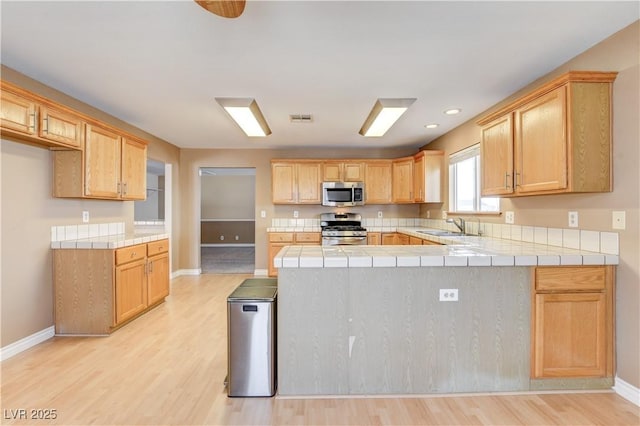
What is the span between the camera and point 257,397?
204 cm

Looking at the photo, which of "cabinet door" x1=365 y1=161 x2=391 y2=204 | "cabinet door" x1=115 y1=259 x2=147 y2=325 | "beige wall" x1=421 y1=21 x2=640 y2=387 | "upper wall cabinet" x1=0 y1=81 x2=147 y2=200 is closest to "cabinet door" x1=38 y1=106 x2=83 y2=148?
"upper wall cabinet" x1=0 y1=81 x2=147 y2=200

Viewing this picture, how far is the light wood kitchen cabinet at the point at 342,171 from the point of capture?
18.1 feet

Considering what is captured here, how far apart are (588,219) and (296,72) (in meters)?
2.44

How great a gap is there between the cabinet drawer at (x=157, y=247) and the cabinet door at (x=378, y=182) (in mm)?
3208

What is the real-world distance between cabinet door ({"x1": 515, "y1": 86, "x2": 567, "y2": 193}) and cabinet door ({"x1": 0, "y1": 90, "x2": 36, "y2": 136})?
3.81 metres

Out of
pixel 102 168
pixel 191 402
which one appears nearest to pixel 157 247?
pixel 102 168

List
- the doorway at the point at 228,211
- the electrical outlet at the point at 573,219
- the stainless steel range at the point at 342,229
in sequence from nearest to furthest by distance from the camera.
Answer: the electrical outlet at the point at 573,219
the stainless steel range at the point at 342,229
the doorway at the point at 228,211

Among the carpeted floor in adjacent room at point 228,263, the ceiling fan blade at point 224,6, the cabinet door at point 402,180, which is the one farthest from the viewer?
the carpeted floor in adjacent room at point 228,263

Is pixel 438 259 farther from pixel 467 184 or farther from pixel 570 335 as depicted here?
pixel 467 184

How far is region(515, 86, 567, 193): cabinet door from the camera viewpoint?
7.03 feet

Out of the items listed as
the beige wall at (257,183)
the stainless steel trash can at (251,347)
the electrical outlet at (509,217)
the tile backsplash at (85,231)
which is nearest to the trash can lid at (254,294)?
the stainless steel trash can at (251,347)

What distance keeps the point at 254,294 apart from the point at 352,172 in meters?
3.78

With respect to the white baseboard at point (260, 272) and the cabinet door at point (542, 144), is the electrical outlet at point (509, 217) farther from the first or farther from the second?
the white baseboard at point (260, 272)

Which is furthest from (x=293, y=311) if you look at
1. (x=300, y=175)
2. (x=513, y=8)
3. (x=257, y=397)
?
(x=300, y=175)
